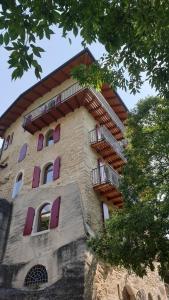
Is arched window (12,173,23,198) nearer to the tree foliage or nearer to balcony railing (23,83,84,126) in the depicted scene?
balcony railing (23,83,84,126)

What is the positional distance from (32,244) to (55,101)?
9.17 meters

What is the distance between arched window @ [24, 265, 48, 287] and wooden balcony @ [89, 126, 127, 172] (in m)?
7.00

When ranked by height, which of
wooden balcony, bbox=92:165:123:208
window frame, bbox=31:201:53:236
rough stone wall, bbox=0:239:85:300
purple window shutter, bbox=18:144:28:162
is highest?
purple window shutter, bbox=18:144:28:162

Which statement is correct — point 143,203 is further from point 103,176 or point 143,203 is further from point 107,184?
point 103,176

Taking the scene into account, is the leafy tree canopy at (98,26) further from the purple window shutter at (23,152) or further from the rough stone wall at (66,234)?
the purple window shutter at (23,152)

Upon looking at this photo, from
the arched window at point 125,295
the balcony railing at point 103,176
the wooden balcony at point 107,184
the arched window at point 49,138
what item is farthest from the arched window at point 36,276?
the arched window at point 49,138

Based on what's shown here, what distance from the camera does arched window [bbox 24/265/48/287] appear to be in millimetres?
11719

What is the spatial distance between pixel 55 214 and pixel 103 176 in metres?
3.14

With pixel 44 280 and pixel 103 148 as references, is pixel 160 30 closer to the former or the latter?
pixel 44 280

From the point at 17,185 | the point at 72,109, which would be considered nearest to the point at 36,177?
the point at 17,185

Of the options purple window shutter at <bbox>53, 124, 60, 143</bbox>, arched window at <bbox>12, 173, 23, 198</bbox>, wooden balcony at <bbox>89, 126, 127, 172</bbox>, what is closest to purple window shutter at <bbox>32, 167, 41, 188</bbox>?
arched window at <bbox>12, 173, 23, 198</bbox>

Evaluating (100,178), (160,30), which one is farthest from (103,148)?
(160,30)

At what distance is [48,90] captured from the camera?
→ 2138 cm

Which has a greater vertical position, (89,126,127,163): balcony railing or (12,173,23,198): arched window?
(89,126,127,163): balcony railing
